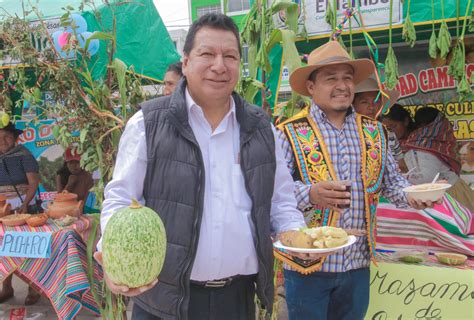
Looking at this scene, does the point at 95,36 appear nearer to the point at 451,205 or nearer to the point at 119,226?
the point at 119,226

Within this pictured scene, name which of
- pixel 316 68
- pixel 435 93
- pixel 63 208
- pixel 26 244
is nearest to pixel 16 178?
pixel 63 208

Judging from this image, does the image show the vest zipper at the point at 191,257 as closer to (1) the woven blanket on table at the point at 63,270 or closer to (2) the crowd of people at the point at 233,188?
(2) the crowd of people at the point at 233,188

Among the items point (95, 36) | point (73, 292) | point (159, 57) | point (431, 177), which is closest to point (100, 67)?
point (95, 36)

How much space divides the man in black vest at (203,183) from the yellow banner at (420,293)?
152cm

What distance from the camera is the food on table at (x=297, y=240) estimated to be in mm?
1627

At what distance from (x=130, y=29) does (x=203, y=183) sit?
345 centimetres

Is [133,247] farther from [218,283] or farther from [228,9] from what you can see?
[228,9]

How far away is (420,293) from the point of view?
2.87 meters

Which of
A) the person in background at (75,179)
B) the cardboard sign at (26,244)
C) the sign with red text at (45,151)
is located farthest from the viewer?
the sign with red text at (45,151)

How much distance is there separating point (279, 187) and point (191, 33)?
0.72 metres

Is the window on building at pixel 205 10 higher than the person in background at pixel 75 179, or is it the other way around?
the window on building at pixel 205 10

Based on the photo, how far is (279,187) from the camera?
1858 mm

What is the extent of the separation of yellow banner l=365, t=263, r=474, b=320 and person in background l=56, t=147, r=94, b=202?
3.70 m

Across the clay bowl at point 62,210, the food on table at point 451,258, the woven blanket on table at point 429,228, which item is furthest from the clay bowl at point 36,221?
the food on table at point 451,258
